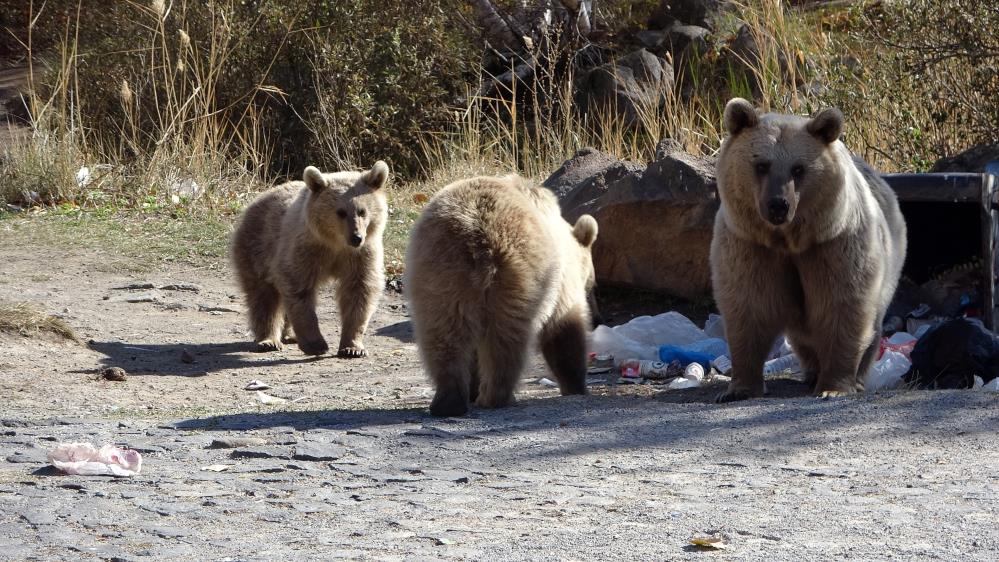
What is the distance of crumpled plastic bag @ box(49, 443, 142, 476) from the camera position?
4.40m

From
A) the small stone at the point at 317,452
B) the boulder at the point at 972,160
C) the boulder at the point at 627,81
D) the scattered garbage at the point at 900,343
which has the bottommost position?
the small stone at the point at 317,452

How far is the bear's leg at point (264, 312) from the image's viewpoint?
30.6ft

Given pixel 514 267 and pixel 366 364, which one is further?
pixel 366 364

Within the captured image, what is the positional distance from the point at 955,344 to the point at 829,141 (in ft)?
5.77

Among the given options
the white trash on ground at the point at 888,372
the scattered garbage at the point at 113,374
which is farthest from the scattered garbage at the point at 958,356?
the scattered garbage at the point at 113,374

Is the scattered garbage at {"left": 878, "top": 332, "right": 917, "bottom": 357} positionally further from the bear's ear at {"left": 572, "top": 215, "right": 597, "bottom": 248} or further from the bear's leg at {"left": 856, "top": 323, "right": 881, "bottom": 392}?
the bear's ear at {"left": 572, "top": 215, "right": 597, "bottom": 248}

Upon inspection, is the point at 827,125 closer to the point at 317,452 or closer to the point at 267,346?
the point at 317,452

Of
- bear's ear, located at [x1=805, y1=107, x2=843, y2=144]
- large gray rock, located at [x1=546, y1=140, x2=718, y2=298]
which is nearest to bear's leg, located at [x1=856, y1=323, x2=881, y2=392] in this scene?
bear's ear, located at [x1=805, y1=107, x2=843, y2=144]

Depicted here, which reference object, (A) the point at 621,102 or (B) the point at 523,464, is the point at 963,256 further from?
(A) the point at 621,102

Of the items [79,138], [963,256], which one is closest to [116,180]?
[79,138]

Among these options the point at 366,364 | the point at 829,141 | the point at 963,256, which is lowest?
the point at 366,364

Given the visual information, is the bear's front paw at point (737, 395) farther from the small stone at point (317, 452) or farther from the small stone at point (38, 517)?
the small stone at point (38, 517)

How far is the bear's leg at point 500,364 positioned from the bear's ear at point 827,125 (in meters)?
1.67

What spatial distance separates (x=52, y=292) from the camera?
989cm
